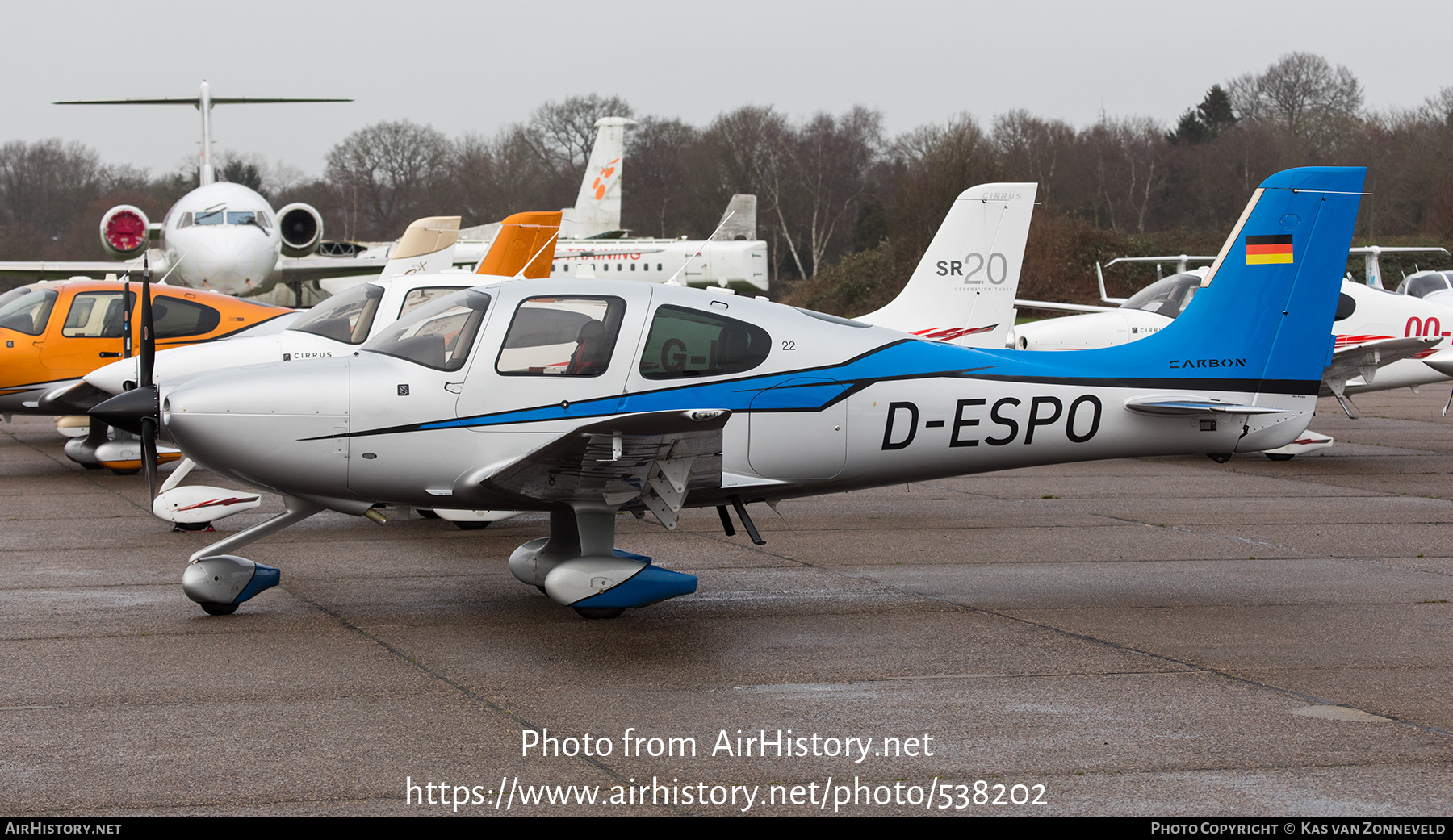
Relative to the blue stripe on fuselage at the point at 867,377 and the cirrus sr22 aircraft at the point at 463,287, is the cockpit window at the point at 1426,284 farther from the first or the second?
the blue stripe on fuselage at the point at 867,377

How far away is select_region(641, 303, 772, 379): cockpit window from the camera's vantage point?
7043mm

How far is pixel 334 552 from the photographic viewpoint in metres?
9.36

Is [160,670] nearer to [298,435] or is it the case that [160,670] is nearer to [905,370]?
[298,435]

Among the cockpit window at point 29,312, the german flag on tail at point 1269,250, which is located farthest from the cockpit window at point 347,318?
the german flag on tail at point 1269,250

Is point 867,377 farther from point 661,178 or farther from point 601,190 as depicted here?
point 661,178

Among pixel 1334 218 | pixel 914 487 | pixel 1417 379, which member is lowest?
pixel 914 487

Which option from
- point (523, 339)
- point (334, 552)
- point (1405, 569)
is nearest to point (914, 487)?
point (1405, 569)

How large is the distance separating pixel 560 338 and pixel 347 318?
4310 mm

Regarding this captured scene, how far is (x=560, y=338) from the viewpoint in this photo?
699 cm

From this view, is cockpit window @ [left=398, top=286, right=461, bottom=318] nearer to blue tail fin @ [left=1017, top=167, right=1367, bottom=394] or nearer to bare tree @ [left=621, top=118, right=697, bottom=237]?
blue tail fin @ [left=1017, top=167, right=1367, bottom=394]

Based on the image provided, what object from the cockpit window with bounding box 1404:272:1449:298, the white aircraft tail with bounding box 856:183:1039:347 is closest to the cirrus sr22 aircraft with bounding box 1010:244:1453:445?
the white aircraft tail with bounding box 856:183:1039:347

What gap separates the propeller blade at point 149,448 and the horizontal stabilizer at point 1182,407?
5550 mm

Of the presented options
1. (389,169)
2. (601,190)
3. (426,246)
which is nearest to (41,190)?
(389,169)

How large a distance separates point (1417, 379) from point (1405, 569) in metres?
8.84
